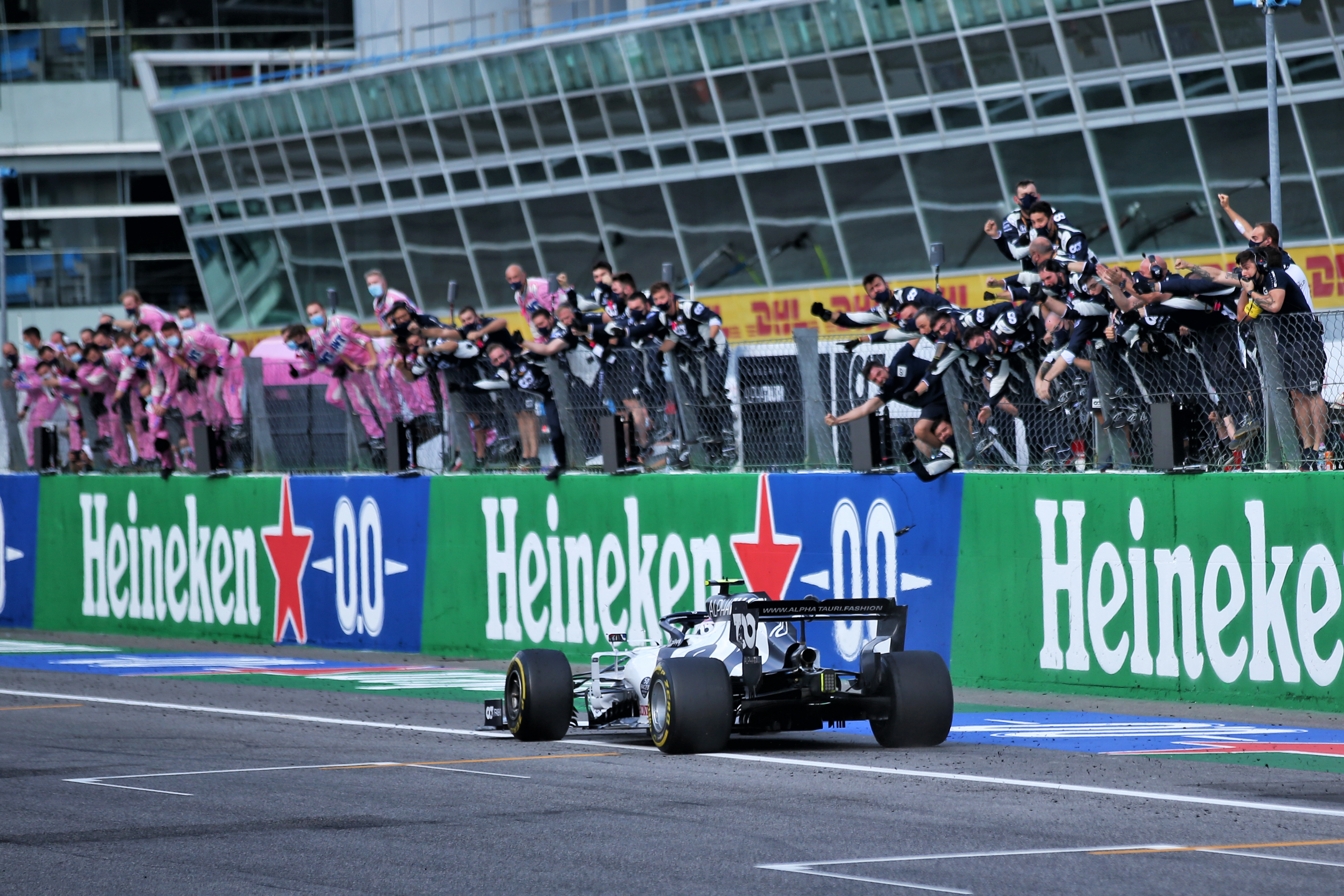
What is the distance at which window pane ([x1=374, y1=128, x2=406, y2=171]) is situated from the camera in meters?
47.4

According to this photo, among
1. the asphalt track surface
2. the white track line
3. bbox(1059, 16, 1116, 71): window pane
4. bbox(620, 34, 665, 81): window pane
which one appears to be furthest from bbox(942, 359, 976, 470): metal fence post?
bbox(620, 34, 665, 81): window pane

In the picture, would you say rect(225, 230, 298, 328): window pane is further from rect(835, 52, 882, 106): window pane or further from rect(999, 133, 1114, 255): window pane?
rect(999, 133, 1114, 255): window pane

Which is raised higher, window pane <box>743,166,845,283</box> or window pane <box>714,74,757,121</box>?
window pane <box>714,74,757,121</box>

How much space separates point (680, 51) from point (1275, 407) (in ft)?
96.1

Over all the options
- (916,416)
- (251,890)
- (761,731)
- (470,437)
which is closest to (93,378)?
(470,437)

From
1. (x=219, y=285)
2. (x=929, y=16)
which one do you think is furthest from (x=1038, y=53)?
(x=219, y=285)

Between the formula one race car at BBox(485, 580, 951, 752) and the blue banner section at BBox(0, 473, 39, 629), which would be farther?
the blue banner section at BBox(0, 473, 39, 629)

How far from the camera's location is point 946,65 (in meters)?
35.6

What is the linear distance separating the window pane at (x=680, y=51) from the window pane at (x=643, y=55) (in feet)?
0.63

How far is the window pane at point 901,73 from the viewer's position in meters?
36.2

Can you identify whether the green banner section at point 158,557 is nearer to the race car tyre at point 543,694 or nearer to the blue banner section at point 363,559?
the blue banner section at point 363,559

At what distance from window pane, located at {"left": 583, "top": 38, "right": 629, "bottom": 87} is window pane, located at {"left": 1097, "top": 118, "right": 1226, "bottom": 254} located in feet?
38.9

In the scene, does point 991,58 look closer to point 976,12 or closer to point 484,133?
point 976,12

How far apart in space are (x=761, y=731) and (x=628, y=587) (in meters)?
5.99
